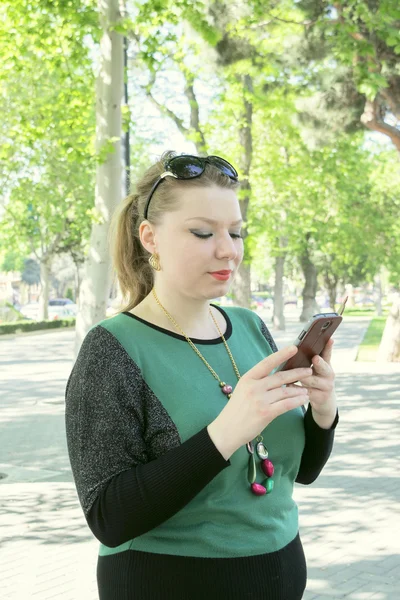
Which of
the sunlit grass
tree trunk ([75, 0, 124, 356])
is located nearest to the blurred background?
tree trunk ([75, 0, 124, 356])

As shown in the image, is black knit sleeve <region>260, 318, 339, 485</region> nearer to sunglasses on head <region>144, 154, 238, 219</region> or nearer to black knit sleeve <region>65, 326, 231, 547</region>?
black knit sleeve <region>65, 326, 231, 547</region>

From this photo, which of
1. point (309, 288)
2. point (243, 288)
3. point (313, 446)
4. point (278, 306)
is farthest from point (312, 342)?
point (309, 288)

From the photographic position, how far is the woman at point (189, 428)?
76.1 inches

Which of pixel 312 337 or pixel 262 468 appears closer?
pixel 312 337

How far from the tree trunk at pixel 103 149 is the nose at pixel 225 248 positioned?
8.99 meters

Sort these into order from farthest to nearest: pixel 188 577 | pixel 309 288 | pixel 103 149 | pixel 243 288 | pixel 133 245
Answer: pixel 309 288, pixel 243 288, pixel 103 149, pixel 133 245, pixel 188 577

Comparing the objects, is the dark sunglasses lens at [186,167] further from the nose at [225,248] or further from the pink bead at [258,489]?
the pink bead at [258,489]

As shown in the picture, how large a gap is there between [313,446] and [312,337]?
45 centimetres

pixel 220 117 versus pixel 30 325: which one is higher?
pixel 220 117

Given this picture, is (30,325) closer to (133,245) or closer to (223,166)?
(133,245)

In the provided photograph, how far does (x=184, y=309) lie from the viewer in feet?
7.50

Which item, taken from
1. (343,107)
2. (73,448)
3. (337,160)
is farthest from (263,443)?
(337,160)

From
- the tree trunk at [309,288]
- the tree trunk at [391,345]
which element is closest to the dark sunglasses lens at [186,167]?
the tree trunk at [391,345]

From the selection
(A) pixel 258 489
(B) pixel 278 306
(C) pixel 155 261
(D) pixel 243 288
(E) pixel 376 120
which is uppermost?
(E) pixel 376 120
